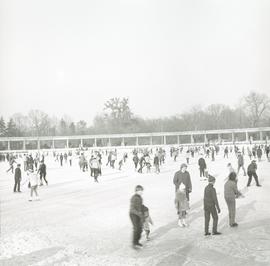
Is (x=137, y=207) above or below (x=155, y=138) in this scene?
below

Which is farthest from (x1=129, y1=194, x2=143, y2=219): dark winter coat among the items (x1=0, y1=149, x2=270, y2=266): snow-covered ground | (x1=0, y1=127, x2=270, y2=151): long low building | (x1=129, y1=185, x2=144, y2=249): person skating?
(x1=0, y1=127, x2=270, y2=151): long low building

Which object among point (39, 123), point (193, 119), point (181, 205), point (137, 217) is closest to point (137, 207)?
point (137, 217)

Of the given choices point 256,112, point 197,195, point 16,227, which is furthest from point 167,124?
point 16,227

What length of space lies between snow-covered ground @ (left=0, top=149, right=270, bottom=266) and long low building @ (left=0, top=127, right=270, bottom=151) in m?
11.2

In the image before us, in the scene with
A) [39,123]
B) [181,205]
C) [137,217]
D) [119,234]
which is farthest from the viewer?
[39,123]

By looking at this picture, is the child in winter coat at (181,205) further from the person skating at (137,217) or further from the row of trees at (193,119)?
the row of trees at (193,119)

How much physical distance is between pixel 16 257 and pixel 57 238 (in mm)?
1626

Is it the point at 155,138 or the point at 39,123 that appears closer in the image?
the point at 155,138

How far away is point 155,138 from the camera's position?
33.2 meters

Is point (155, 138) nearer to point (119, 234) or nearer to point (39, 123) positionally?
point (119, 234)

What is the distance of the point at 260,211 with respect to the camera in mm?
12039

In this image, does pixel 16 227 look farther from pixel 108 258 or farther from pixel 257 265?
pixel 257 265

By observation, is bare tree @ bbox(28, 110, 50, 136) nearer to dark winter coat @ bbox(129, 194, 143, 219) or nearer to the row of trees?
the row of trees

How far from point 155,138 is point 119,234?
2316 centimetres
